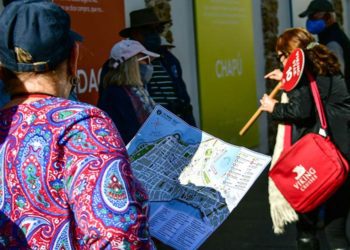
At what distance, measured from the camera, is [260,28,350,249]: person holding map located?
4.15 m

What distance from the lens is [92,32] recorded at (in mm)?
6031

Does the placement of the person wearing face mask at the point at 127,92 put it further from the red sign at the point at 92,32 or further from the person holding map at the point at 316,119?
the red sign at the point at 92,32

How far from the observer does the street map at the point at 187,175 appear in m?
2.17

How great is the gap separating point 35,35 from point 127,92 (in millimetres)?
2609

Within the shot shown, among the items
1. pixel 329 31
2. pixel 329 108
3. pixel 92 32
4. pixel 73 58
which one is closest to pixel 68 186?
pixel 73 58

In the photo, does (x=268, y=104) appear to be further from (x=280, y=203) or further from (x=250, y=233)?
(x=250, y=233)

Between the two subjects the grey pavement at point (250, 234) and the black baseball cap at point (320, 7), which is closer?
the grey pavement at point (250, 234)

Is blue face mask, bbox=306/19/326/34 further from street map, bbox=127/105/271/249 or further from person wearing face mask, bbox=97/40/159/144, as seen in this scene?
street map, bbox=127/105/271/249

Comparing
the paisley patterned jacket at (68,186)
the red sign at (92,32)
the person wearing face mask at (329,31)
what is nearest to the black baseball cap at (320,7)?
the person wearing face mask at (329,31)

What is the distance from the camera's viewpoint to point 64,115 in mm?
1609

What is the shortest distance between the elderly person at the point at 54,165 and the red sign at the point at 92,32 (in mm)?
4028

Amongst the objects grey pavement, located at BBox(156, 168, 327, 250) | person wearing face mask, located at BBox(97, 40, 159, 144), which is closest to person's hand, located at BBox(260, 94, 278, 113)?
person wearing face mask, located at BBox(97, 40, 159, 144)

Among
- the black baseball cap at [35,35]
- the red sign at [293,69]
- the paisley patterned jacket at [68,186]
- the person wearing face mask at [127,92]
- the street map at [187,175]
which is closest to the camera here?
the paisley patterned jacket at [68,186]

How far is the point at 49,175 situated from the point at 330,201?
2890 mm
